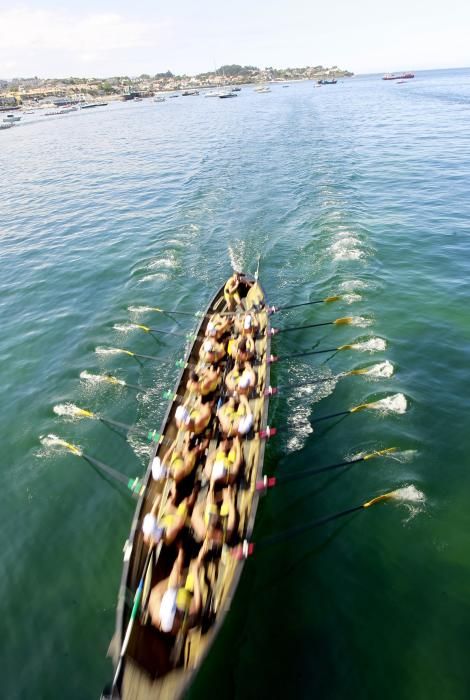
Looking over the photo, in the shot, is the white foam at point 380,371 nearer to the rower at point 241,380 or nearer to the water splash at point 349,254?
the rower at point 241,380

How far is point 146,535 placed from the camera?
1107 centimetres

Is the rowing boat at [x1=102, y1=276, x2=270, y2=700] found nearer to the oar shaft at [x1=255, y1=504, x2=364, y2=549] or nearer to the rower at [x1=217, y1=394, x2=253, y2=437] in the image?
the rower at [x1=217, y1=394, x2=253, y2=437]

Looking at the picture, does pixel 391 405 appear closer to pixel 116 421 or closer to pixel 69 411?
pixel 116 421

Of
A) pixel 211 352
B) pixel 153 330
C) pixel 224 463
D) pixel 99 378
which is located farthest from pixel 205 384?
pixel 153 330

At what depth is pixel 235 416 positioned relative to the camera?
48.3 ft

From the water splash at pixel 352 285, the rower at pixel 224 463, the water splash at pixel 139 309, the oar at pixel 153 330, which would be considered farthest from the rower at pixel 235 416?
the water splash at pixel 352 285

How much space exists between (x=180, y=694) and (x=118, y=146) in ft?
288

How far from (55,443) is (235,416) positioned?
8.36 meters

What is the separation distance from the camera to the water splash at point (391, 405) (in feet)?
54.9

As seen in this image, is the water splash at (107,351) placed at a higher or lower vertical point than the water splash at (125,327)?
lower

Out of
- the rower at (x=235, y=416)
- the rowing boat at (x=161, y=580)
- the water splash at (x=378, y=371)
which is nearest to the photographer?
the rowing boat at (x=161, y=580)

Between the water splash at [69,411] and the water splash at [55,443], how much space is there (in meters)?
1.19

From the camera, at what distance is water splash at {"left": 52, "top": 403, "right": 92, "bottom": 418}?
58.8ft

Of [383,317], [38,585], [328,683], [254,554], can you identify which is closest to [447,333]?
[383,317]
